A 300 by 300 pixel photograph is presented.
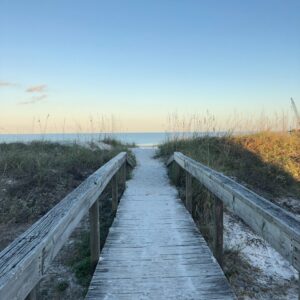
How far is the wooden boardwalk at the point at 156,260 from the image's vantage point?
2.85 m

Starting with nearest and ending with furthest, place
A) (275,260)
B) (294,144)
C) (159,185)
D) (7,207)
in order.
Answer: (275,260) < (7,207) < (159,185) < (294,144)

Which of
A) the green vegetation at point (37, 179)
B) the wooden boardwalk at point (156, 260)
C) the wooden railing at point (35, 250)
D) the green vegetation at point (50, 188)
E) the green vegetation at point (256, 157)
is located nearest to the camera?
the wooden railing at point (35, 250)

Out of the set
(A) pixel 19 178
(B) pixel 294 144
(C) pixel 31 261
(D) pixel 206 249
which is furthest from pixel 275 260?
(B) pixel 294 144

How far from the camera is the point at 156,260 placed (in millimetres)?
3475

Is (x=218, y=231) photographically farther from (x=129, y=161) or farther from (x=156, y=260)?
(x=129, y=161)

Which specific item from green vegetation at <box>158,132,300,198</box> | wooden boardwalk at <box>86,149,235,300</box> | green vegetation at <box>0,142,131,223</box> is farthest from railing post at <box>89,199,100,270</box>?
green vegetation at <box>158,132,300,198</box>

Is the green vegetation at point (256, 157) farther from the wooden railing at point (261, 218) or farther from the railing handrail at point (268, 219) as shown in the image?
the railing handrail at point (268, 219)

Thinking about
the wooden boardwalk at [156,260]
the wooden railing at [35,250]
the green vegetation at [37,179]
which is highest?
the wooden railing at [35,250]

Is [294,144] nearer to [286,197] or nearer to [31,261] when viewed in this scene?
[286,197]

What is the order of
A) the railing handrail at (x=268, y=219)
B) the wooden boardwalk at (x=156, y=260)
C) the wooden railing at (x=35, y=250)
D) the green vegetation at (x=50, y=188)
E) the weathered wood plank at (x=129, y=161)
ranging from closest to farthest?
the wooden railing at (x=35, y=250) < the railing handrail at (x=268, y=219) < the wooden boardwalk at (x=156, y=260) < the green vegetation at (x=50, y=188) < the weathered wood plank at (x=129, y=161)

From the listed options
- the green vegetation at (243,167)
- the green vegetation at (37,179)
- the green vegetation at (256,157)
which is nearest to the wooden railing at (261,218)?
the green vegetation at (243,167)

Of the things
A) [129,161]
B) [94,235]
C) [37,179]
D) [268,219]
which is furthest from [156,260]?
[129,161]

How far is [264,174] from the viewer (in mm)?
8484

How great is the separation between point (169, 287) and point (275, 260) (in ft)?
7.46
